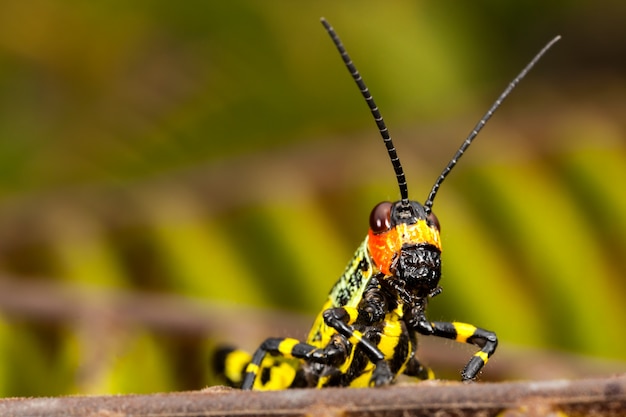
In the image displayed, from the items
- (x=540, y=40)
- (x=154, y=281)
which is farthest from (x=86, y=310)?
(x=540, y=40)

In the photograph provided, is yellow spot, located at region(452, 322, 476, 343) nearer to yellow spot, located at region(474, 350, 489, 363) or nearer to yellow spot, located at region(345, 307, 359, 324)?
yellow spot, located at region(474, 350, 489, 363)

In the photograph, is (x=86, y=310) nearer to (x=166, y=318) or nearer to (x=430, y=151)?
(x=166, y=318)

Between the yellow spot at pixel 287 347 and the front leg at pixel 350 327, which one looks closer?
the front leg at pixel 350 327

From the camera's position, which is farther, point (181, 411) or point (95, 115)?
point (95, 115)

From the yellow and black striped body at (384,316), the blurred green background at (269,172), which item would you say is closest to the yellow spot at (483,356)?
the yellow and black striped body at (384,316)

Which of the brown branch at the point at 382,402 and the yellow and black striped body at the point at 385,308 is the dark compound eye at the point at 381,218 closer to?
the yellow and black striped body at the point at 385,308

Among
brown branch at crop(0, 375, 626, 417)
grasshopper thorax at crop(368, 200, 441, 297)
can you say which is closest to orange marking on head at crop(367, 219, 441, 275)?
grasshopper thorax at crop(368, 200, 441, 297)
